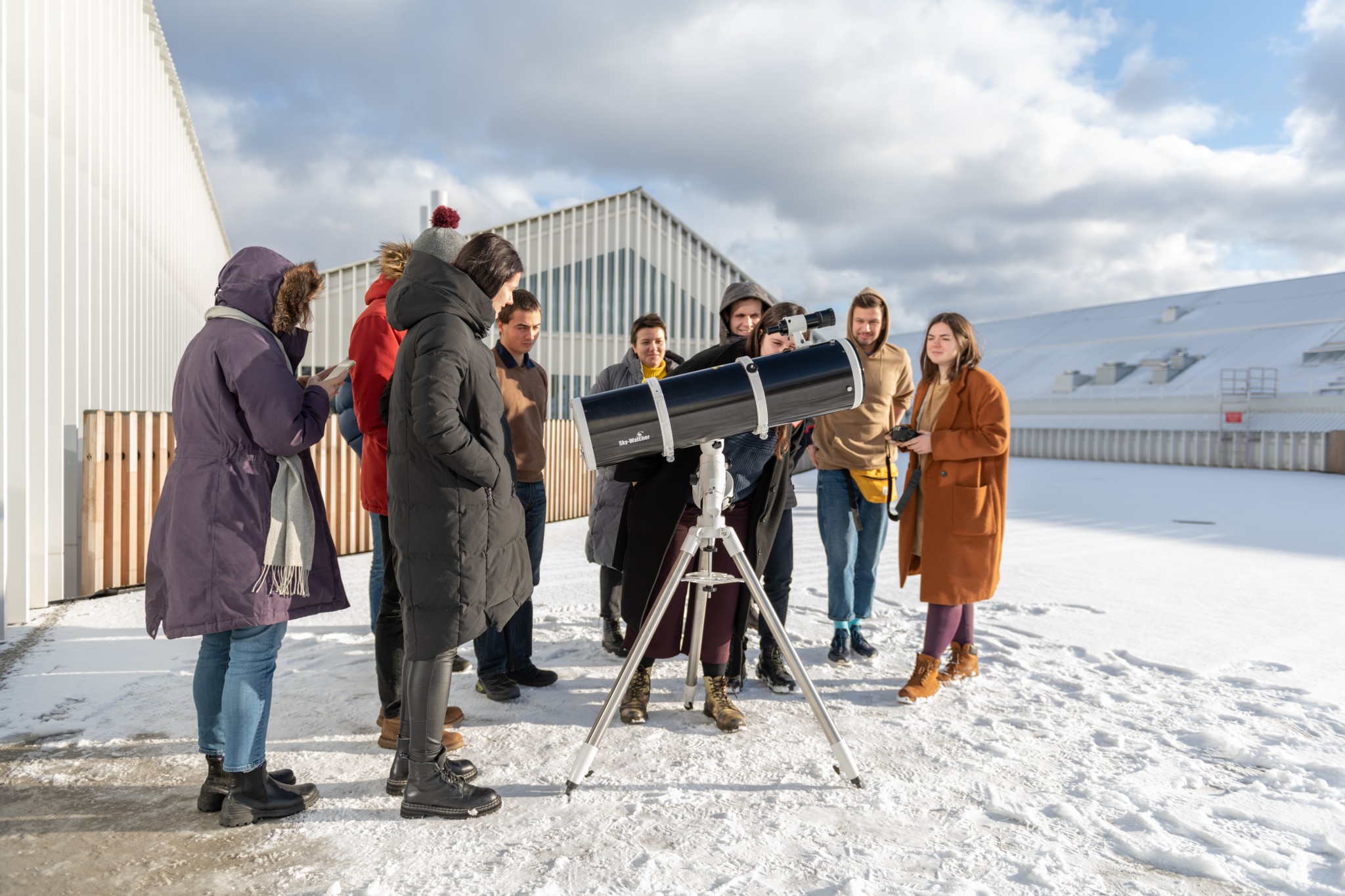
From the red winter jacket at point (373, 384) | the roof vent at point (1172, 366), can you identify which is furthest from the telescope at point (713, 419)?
the roof vent at point (1172, 366)

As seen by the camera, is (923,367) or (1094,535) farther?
(1094,535)

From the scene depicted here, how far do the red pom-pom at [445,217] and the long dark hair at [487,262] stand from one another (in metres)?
0.77

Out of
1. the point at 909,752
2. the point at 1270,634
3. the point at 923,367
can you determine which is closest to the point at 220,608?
the point at 909,752

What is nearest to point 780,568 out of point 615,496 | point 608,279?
point 615,496

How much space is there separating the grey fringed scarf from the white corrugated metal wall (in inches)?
125

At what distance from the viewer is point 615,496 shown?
4332mm

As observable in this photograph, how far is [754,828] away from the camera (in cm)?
244

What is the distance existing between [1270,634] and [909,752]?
301 centimetres

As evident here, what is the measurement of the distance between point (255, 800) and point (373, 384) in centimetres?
150

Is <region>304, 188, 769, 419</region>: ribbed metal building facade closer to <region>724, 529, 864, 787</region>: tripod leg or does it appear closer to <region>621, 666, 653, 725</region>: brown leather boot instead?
<region>621, 666, 653, 725</region>: brown leather boot

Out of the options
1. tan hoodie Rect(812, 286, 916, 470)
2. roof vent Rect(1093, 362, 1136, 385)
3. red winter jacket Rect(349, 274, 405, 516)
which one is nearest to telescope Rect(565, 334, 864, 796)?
red winter jacket Rect(349, 274, 405, 516)

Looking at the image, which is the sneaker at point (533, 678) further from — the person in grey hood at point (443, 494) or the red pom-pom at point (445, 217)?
the red pom-pom at point (445, 217)

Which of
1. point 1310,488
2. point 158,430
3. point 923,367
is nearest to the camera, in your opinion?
point 923,367

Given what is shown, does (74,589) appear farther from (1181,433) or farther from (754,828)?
(1181,433)
